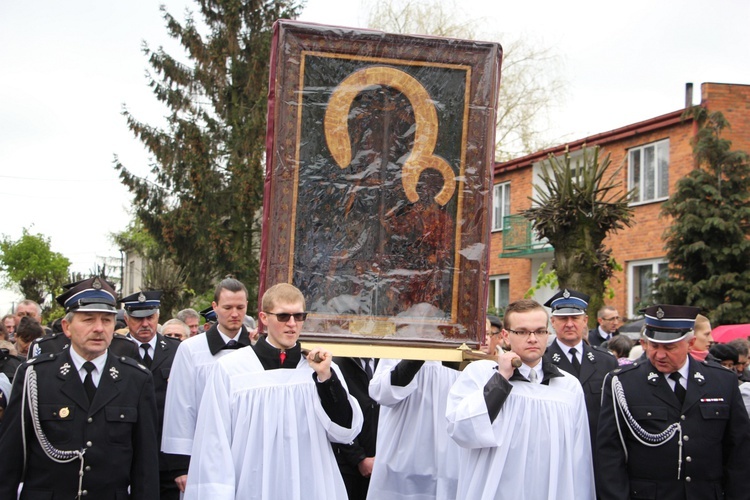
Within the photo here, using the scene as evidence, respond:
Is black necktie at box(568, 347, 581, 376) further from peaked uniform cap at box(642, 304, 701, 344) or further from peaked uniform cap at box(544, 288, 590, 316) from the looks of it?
peaked uniform cap at box(642, 304, 701, 344)

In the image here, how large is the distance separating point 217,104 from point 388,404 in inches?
915

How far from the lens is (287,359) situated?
5.39m

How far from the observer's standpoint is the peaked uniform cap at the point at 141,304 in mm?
7715

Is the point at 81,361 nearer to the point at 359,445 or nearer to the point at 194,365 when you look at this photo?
the point at 194,365

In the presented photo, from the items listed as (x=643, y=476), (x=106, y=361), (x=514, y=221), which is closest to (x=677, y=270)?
(x=514, y=221)

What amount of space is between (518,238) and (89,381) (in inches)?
1034

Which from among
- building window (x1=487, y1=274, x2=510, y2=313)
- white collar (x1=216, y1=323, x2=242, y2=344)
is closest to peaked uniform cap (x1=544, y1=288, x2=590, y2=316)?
white collar (x1=216, y1=323, x2=242, y2=344)

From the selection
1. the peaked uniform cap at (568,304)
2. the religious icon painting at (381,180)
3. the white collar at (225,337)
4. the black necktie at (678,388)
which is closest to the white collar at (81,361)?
the religious icon painting at (381,180)

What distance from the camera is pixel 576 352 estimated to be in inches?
300

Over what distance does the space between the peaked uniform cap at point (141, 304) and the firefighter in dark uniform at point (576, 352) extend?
3.37 meters

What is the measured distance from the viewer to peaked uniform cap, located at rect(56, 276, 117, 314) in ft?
17.7

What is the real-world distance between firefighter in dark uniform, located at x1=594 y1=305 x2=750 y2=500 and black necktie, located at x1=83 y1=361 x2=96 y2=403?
10.1 feet

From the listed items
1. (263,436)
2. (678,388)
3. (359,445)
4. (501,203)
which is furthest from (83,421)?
(501,203)

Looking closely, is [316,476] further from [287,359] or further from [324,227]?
[324,227]
